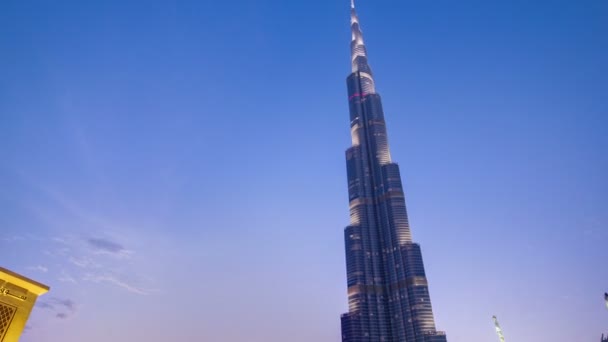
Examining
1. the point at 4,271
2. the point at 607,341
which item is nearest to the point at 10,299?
the point at 4,271

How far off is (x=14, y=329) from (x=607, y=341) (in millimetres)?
149543

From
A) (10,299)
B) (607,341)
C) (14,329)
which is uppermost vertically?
(607,341)

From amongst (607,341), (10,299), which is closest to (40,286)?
(10,299)

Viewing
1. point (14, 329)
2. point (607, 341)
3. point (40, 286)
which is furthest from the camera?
point (607, 341)

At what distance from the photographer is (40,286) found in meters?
35.2

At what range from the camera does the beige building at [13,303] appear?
32312mm

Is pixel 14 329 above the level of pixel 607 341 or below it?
below

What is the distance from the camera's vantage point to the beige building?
3231cm

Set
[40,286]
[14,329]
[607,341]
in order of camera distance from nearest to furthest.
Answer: [14,329], [40,286], [607,341]

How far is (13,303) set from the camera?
33188 mm

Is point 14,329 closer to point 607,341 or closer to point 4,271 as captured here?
point 4,271

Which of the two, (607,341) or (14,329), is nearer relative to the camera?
(14,329)

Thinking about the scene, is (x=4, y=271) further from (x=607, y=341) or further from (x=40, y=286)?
(x=607, y=341)

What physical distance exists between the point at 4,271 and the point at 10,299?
2.30m
